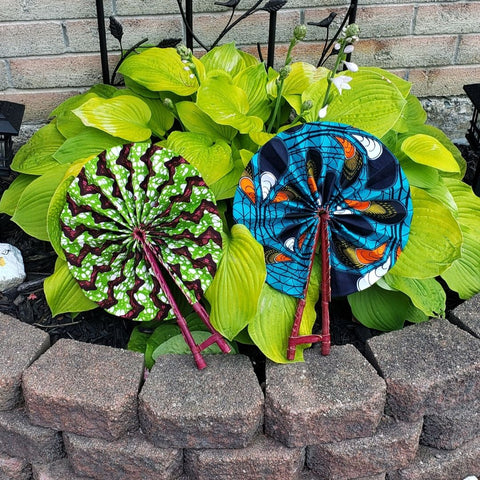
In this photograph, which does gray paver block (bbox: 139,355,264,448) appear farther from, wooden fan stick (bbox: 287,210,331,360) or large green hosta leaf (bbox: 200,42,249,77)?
large green hosta leaf (bbox: 200,42,249,77)

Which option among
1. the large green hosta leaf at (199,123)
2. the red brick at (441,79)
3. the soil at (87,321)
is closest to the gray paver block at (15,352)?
the soil at (87,321)

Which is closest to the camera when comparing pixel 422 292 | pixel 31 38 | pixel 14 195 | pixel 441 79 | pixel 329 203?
pixel 329 203

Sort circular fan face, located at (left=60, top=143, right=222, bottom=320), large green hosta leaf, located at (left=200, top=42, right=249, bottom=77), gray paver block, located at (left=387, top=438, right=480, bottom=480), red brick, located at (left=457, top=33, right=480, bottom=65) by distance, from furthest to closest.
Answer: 1. red brick, located at (left=457, top=33, right=480, bottom=65)
2. large green hosta leaf, located at (left=200, top=42, right=249, bottom=77)
3. gray paver block, located at (left=387, top=438, right=480, bottom=480)
4. circular fan face, located at (left=60, top=143, right=222, bottom=320)

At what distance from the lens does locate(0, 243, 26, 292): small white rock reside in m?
1.62

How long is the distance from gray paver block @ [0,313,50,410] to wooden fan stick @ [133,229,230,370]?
0.32 m

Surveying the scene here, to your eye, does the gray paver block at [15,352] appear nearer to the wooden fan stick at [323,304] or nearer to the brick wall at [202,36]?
the wooden fan stick at [323,304]

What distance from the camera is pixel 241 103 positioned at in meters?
1.62

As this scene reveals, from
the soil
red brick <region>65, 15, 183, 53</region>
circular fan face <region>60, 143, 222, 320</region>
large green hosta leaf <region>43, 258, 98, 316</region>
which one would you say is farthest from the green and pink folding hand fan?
red brick <region>65, 15, 183, 53</region>

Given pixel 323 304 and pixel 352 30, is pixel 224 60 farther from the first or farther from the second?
pixel 323 304

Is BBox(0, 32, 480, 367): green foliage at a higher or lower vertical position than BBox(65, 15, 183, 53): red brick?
lower

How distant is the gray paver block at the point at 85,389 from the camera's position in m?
1.28

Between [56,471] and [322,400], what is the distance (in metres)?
0.69

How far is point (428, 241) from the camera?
4.63ft

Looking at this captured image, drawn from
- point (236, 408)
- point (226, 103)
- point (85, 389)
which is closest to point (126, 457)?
point (85, 389)
